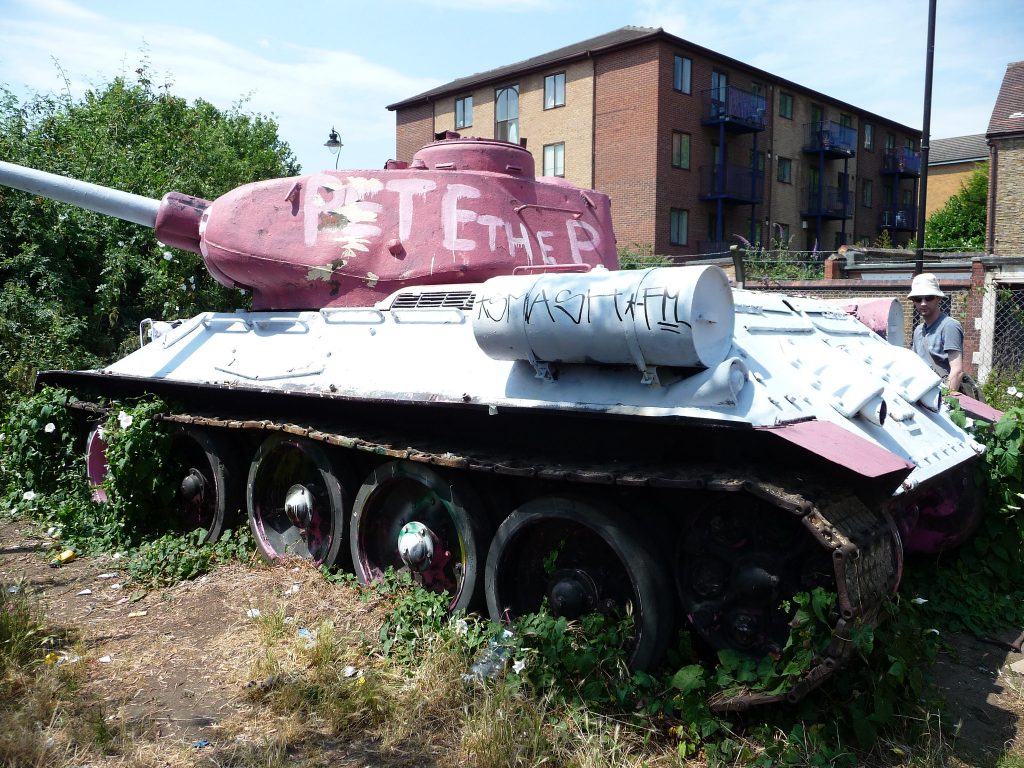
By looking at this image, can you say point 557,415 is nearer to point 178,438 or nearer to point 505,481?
point 505,481

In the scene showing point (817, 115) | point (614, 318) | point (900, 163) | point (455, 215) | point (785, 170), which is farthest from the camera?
point (900, 163)

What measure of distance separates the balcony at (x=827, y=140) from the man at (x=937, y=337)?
27.1 m

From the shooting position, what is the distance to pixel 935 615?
5.40 meters

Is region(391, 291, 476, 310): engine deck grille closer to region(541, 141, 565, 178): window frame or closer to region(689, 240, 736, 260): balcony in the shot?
region(689, 240, 736, 260): balcony

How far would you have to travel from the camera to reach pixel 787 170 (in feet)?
106

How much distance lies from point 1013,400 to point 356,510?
26.1 ft

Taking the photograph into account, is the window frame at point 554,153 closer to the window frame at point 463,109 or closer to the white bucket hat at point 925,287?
the window frame at point 463,109

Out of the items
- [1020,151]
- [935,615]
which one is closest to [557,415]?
[935,615]

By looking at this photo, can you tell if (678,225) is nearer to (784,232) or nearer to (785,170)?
(784,232)

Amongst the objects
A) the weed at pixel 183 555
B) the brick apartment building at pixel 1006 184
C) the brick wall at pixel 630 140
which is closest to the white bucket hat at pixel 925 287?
the weed at pixel 183 555

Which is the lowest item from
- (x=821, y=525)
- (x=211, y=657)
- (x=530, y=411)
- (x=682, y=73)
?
(x=211, y=657)

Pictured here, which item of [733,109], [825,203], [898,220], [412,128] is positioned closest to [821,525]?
[733,109]

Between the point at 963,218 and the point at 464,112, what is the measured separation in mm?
21492

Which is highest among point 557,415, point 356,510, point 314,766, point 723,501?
point 557,415
